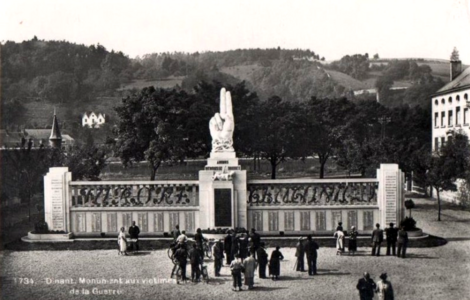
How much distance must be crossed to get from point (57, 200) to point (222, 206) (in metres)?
8.62

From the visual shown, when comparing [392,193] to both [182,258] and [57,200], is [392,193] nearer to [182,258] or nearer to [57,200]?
[182,258]

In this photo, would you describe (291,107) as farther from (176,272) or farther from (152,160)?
(176,272)

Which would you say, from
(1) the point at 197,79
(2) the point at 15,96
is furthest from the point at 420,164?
(2) the point at 15,96

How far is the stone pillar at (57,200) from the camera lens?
27.6m

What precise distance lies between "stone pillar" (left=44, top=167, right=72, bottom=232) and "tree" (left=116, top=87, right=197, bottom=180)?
19962 mm

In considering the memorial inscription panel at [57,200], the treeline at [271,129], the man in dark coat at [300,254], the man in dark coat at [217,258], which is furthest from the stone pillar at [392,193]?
the memorial inscription panel at [57,200]

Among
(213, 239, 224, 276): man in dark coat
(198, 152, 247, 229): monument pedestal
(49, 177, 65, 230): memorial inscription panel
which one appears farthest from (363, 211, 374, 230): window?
(49, 177, 65, 230): memorial inscription panel

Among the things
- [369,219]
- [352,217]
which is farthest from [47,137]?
[369,219]

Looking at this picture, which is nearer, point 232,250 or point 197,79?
point 232,250

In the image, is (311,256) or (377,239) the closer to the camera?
(311,256)

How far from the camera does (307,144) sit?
189ft

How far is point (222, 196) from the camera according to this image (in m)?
27.1

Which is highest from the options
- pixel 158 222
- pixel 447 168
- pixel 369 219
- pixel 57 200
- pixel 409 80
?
pixel 409 80

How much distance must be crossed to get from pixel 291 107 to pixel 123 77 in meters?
37.7
